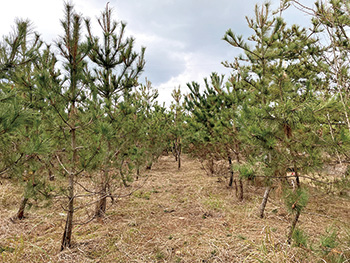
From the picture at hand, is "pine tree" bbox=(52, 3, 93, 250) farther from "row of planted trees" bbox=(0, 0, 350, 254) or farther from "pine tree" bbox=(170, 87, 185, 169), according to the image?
"pine tree" bbox=(170, 87, 185, 169)

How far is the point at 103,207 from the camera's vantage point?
367 cm

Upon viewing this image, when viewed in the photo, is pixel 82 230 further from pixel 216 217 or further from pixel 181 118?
pixel 181 118

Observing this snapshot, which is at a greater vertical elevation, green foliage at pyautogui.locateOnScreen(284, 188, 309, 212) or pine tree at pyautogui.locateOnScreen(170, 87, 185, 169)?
pine tree at pyautogui.locateOnScreen(170, 87, 185, 169)

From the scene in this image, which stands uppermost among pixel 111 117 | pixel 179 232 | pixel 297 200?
pixel 111 117

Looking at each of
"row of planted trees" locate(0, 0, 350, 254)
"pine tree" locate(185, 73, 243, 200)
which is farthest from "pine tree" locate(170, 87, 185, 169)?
"row of planted trees" locate(0, 0, 350, 254)

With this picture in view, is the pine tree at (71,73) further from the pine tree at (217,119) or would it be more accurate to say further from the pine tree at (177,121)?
the pine tree at (177,121)

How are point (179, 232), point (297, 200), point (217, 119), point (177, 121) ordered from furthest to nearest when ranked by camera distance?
1. point (177, 121)
2. point (217, 119)
3. point (179, 232)
4. point (297, 200)

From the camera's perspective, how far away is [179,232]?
3.00m

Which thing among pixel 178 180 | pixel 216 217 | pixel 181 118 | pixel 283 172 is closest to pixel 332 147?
pixel 283 172

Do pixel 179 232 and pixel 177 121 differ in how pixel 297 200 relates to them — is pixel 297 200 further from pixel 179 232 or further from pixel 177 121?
A: pixel 177 121

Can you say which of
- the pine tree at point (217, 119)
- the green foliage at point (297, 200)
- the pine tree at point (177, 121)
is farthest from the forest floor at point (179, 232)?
the pine tree at point (177, 121)

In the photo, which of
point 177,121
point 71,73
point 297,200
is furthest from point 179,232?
point 177,121

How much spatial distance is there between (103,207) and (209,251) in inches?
86.9

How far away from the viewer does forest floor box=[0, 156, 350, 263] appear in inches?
90.4
